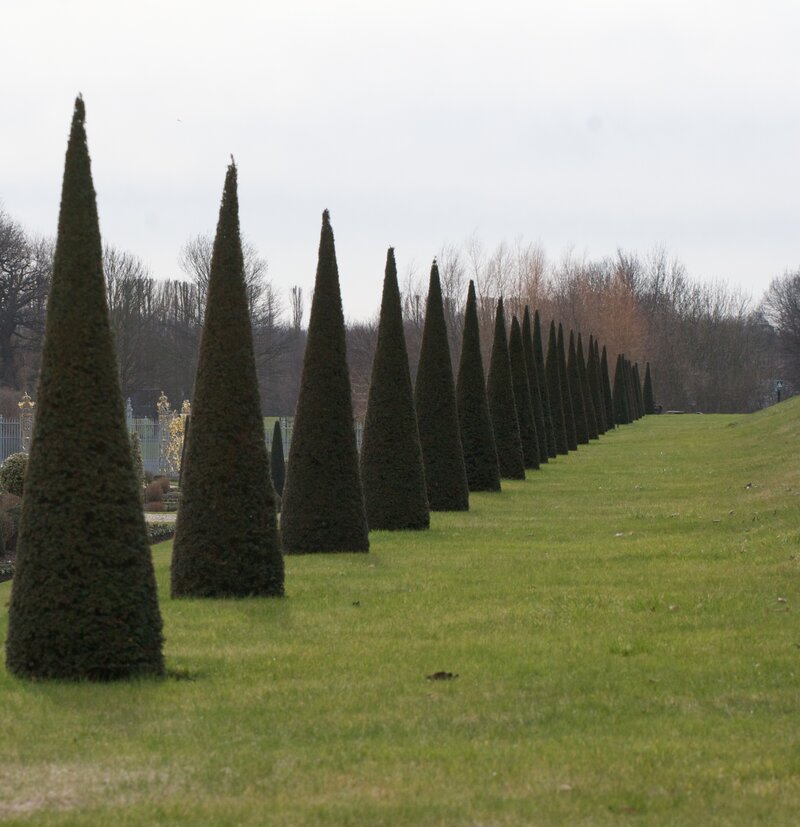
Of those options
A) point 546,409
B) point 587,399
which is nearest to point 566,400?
point 587,399

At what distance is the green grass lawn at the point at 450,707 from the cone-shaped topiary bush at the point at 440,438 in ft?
24.1

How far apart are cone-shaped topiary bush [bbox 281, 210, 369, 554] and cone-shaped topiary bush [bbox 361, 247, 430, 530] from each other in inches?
110

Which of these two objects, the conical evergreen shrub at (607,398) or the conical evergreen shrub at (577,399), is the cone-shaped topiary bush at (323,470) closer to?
the conical evergreen shrub at (577,399)

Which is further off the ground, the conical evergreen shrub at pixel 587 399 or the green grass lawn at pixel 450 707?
the conical evergreen shrub at pixel 587 399

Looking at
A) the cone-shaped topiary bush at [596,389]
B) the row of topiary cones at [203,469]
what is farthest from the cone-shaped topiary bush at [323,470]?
the cone-shaped topiary bush at [596,389]

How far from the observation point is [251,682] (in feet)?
26.4

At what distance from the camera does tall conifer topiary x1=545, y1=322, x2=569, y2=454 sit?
136 feet

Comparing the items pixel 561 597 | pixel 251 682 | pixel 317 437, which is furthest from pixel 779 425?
pixel 251 682

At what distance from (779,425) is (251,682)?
3673 cm

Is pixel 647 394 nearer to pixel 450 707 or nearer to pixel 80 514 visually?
pixel 80 514

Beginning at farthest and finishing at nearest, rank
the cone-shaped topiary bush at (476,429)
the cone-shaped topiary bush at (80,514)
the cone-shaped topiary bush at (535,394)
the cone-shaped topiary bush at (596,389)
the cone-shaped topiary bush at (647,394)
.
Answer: the cone-shaped topiary bush at (647,394) < the cone-shaped topiary bush at (596,389) < the cone-shaped topiary bush at (535,394) < the cone-shaped topiary bush at (476,429) < the cone-shaped topiary bush at (80,514)

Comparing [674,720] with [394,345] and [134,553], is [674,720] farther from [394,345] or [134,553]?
[394,345]

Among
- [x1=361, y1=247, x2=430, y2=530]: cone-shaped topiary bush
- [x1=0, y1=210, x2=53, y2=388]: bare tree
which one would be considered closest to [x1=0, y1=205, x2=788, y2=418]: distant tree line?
[x1=0, y1=210, x2=53, y2=388]: bare tree

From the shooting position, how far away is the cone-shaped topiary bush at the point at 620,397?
68.6 meters
